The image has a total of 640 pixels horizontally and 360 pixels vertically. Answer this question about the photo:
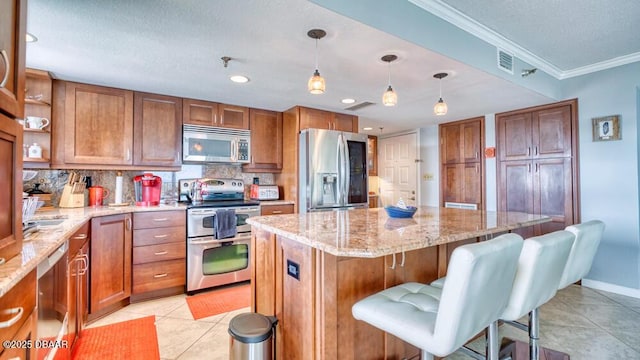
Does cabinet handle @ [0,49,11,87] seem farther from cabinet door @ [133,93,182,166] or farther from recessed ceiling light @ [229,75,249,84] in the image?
cabinet door @ [133,93,182,166]

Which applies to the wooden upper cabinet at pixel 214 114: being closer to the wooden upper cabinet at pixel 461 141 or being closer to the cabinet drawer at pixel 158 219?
the cabinet drawer at pixel 158 219

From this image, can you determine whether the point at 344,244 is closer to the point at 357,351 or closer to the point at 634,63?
the point at 357,351

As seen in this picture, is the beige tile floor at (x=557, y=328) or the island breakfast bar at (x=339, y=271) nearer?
the island breakfast bar at (x=339, y=271)

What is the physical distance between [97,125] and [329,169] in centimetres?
243

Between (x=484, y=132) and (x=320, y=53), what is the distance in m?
3.07

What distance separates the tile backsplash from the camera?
9.72ft

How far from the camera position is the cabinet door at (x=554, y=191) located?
3439 mm

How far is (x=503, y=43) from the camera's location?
262 centimetres

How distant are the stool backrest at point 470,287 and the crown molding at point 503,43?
1684mm

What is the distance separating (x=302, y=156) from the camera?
3.67 metres

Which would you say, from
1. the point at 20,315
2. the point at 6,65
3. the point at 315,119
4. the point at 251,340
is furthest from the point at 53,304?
the point at 315,119

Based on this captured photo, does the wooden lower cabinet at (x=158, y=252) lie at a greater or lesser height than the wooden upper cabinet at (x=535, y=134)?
lesser

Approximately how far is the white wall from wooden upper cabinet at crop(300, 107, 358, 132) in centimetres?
252

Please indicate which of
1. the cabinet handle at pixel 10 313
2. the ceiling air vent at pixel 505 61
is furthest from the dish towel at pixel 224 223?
the ceiling air vent at pixel 505 61
